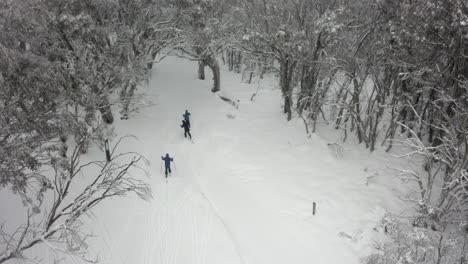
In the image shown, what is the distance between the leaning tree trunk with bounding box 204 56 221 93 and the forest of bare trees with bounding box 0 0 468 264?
0.15 m

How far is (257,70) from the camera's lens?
2344 cm

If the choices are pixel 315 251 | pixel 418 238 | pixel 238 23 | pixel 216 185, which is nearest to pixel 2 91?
pixel 216 185

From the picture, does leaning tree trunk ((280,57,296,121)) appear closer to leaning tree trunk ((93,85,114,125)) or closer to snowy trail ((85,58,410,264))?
snowy trail ((85,58,410,264))

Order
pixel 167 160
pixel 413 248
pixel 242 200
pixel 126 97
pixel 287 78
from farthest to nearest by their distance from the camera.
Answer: pixel 287 78 < pixel 126 97 < pixel 167 160 < pixel 242 200 < pixel 413 248

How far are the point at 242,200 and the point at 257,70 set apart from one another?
11.8 meters

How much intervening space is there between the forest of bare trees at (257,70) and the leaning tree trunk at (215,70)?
0.15 metres

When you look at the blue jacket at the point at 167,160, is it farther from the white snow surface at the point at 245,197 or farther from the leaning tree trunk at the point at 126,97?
the leaning tree trunk at the point at 126,97

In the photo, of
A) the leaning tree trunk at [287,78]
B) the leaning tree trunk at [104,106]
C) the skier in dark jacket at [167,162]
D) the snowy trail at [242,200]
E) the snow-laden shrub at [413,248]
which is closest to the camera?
the snow-laden shrub at [413,248]

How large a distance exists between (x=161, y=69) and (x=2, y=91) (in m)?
19.4

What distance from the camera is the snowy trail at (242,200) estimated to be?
11648 mm

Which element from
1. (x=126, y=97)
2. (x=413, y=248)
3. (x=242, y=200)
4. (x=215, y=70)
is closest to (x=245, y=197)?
(x=242, y=200)

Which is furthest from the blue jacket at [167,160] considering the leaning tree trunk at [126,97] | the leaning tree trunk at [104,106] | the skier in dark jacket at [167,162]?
the leaning tree trunk at [126,97]

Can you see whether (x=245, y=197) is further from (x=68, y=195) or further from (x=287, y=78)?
(x=287, y=78)

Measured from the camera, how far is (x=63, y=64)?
1461 cm
